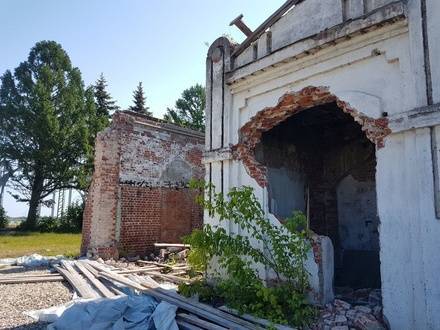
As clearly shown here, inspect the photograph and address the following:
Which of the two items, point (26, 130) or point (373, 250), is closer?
point (373, 250)

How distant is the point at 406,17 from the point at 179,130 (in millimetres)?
10742

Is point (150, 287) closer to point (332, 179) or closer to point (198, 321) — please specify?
point (198, 321)

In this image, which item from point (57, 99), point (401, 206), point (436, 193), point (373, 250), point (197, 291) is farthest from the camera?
point (57, 99)

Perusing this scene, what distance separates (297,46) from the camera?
657 cm

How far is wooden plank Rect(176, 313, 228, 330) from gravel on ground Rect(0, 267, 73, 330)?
225cm

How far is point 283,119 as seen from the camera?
7344 mm

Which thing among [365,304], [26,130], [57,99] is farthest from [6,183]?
[365,304]

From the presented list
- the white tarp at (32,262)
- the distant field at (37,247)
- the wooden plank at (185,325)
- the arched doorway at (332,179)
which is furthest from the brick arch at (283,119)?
the distant field at (37,247)

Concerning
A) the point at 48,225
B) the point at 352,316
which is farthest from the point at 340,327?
the point at 48,225

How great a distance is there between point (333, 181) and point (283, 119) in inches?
155

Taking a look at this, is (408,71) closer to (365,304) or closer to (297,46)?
(297,46)

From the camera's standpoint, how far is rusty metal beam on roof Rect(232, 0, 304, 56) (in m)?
6.97

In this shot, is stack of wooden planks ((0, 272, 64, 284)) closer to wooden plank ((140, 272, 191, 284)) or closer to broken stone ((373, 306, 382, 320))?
wooden plank ((140, 272, 191, 284))

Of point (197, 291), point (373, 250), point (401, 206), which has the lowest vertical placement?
point (197, 291)
